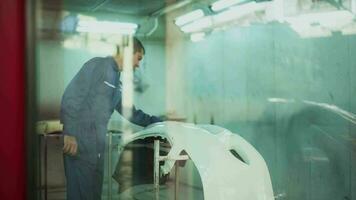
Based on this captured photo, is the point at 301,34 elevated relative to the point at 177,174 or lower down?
elevated

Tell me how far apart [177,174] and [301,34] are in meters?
0.68

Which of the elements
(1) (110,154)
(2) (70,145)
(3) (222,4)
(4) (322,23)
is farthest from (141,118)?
(4) (322,23)

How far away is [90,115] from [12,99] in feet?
0.97

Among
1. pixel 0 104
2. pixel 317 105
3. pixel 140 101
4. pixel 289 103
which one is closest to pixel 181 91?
pixel 140 101

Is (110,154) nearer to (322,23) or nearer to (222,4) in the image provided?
(222,4)

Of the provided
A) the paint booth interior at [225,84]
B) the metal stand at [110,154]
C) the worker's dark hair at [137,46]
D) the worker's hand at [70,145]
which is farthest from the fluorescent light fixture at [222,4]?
the worker's hand at [70,145]

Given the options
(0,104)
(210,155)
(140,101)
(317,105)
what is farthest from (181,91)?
(0,104)

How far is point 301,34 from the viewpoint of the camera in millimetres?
1519

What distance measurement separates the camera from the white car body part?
147cm

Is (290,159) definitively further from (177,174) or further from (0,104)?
(0,104)

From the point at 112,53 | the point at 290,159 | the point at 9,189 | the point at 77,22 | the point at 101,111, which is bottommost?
the point at 9,189

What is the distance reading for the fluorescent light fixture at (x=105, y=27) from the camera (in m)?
1.49

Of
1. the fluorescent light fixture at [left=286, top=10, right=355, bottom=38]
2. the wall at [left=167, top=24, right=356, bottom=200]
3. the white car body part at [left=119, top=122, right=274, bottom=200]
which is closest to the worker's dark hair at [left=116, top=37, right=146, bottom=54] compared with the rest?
the wall at [left=167, top=24, right=356, bottom=200]

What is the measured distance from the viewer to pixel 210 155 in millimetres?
1487
